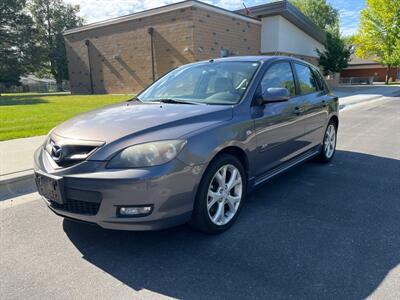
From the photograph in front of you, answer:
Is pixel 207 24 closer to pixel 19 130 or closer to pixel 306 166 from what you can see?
pixel 19 130

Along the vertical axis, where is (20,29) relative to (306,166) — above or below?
above

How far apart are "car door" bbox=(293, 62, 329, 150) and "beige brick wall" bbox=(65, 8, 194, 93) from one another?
16.3m

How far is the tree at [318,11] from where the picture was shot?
51281 millimetres

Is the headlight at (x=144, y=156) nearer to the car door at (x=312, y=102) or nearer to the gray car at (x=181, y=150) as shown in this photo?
the gray car at (x=181, y=150)

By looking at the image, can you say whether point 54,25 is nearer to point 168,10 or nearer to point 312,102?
point 168,10

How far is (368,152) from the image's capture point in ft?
21.4

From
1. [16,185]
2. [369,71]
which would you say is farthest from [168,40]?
[369,71]

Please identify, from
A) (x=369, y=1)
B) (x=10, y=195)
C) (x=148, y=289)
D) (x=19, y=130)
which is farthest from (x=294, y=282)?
(x=369, y=1)

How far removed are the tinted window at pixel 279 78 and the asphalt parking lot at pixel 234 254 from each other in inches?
54.3

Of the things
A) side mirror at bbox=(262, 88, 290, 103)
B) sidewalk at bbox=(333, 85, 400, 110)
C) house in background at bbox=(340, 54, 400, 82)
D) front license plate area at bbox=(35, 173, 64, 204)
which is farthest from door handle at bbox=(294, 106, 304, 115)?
house in background at bbox=(340, 54, 400, 82)

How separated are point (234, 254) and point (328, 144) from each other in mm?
3525

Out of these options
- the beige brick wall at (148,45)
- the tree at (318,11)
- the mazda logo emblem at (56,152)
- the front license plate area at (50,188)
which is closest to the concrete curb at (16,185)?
the front license plate area at (50,188)

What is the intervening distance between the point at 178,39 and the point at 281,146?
18627 millimetres

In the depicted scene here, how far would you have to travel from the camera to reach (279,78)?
4.14 m
